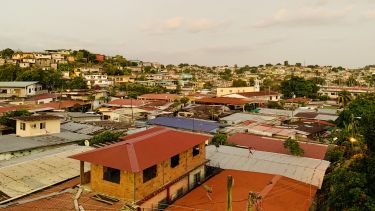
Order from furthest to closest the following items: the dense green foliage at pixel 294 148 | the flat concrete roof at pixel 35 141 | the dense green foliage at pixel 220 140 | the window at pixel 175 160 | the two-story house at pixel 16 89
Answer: the two-story house at pixel 16 89 → the dense green foliage at pixel 220 140 → the flat concrete roof at pixel 35 141 → the dense green foliage at pixel 294 148 → the window at pixel 175 160

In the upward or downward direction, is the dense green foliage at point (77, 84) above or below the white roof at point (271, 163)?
above

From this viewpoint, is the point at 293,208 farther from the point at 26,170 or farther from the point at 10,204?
the point at 26,170

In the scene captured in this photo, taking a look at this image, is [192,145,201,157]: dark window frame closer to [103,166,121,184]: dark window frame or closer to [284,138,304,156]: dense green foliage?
[103,166,121,184]: dark window frame

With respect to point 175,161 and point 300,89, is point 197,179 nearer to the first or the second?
point 175,161

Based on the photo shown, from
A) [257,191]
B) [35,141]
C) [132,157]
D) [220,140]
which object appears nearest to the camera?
[132,157]

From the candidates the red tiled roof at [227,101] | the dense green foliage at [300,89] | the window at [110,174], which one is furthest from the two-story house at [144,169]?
the dense green foliage at [300,89]

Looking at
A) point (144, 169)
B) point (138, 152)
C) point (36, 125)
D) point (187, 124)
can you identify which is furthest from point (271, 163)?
point (36, 125)

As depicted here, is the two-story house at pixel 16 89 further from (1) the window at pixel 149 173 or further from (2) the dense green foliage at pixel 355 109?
(1) the window at pixel 149 173
